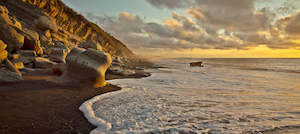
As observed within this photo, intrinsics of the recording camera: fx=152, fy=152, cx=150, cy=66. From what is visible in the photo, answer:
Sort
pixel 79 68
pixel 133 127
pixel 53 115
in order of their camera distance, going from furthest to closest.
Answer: pixel 79 68 < pixel 53 115 < pixel 133 127

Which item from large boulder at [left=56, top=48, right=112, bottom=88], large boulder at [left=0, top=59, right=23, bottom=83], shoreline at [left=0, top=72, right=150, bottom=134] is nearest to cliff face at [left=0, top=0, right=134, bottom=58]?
large boulder at [left=0, top=59, right=23, bottom=83]

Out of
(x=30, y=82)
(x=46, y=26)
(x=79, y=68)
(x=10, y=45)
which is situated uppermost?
(x=46, y=26)

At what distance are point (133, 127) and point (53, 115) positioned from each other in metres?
2.34

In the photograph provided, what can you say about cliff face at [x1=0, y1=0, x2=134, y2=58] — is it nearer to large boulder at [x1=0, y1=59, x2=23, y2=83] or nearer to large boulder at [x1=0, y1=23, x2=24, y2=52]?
large boulder at [x1=0, y1=23, x2=24, y2=52]

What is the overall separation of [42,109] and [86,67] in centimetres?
353

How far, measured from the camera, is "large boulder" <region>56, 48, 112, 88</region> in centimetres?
790

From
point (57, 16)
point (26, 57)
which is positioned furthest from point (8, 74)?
point (57, 16)

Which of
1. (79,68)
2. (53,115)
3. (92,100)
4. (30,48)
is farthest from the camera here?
(30,48)

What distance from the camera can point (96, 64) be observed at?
812 cm

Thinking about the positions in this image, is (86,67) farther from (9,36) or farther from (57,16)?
(57,16)

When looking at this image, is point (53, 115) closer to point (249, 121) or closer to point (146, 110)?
point (146, 110)

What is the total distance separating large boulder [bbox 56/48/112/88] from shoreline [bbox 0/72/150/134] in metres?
0.83

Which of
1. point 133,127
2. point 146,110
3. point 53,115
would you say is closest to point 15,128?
point 53,115

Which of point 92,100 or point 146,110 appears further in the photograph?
point 92,100
